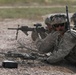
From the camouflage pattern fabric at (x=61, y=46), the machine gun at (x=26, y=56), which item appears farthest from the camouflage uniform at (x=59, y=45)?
the machine gun at (x=26, y=56)

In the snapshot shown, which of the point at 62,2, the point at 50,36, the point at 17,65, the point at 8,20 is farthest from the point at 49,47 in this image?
the point at 62,2

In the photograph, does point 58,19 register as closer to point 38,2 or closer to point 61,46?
point 61,46

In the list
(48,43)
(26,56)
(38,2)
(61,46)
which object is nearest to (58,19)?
(48,43)

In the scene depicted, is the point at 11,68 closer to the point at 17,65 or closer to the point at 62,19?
the point at 17,65

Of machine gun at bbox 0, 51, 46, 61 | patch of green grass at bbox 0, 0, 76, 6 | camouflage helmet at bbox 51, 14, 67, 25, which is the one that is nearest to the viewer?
machine gun at bbox 0, 51, 46, 61

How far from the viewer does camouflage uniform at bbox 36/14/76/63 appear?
8.97 meters

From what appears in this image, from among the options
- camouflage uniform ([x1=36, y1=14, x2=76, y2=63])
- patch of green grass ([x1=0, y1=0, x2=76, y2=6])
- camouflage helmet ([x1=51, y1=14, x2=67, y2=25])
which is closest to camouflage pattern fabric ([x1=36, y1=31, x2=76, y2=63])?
camouflage uniform ([x1=36, y1=14, x2=76, y2=63])

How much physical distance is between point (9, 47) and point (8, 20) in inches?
390

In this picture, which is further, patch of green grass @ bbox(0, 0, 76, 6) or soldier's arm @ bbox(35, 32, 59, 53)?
patch of green grass @ bbox(0, 0, 76, 6)

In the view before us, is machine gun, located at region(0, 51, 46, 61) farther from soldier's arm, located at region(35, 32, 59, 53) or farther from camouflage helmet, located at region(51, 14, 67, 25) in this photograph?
camouflage helmet, located at region(51, 14, 67, 25)

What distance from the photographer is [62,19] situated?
30.9 feet

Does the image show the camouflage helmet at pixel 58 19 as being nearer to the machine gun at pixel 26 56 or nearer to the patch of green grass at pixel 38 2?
the machine gun at pixel 26 56

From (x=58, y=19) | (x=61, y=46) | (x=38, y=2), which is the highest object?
(x=58, y=19)

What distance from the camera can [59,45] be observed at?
30.0 ft
